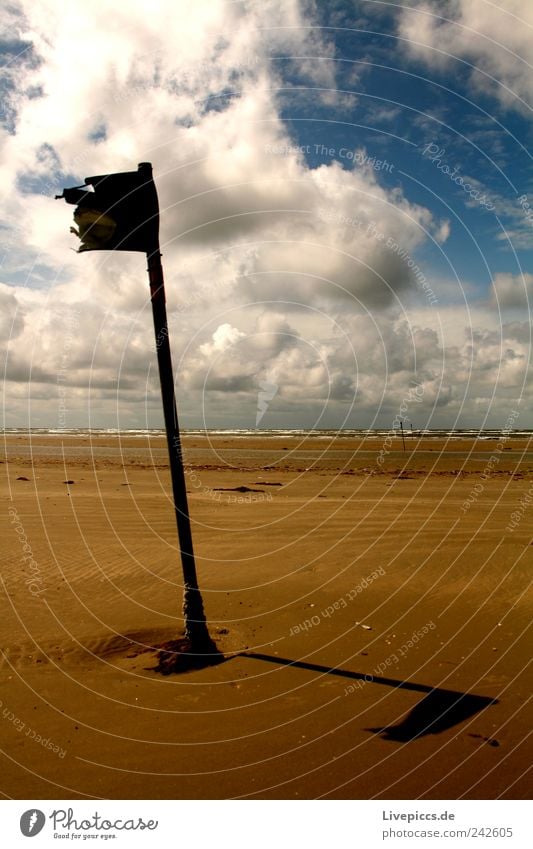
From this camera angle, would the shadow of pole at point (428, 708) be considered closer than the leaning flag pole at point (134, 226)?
Yes

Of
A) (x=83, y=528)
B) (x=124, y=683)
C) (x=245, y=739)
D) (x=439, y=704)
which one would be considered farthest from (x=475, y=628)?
(x=83, y=528)

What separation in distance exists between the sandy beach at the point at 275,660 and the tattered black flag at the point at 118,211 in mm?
5950

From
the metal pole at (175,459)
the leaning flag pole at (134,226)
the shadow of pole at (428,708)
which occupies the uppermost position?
the leaning flag pole at (134,226)

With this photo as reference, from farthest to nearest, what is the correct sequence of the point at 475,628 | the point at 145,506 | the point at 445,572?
Result: 1. the point at 145,506
2. the point at 445,572
3. the point at 475,628

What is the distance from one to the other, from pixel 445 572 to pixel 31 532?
1173cm

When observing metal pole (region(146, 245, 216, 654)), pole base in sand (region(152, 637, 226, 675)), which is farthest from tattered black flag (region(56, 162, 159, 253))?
pole base in sand (region(152, 637, 226, 675))

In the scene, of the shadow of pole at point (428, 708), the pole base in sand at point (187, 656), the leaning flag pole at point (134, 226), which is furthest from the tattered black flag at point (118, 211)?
the shadow of pole at point (428, 708)

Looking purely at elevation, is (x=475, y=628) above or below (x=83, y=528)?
below

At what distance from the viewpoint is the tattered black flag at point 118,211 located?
6.79 m

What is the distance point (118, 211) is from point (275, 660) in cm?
663

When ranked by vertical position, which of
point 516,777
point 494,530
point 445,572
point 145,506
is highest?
point 145,506

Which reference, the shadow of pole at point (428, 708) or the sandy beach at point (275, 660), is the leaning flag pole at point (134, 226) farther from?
the shadow of pole at point (428, 708)

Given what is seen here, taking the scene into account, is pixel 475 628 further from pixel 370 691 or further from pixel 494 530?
pixel 494 530

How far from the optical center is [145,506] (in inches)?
809
